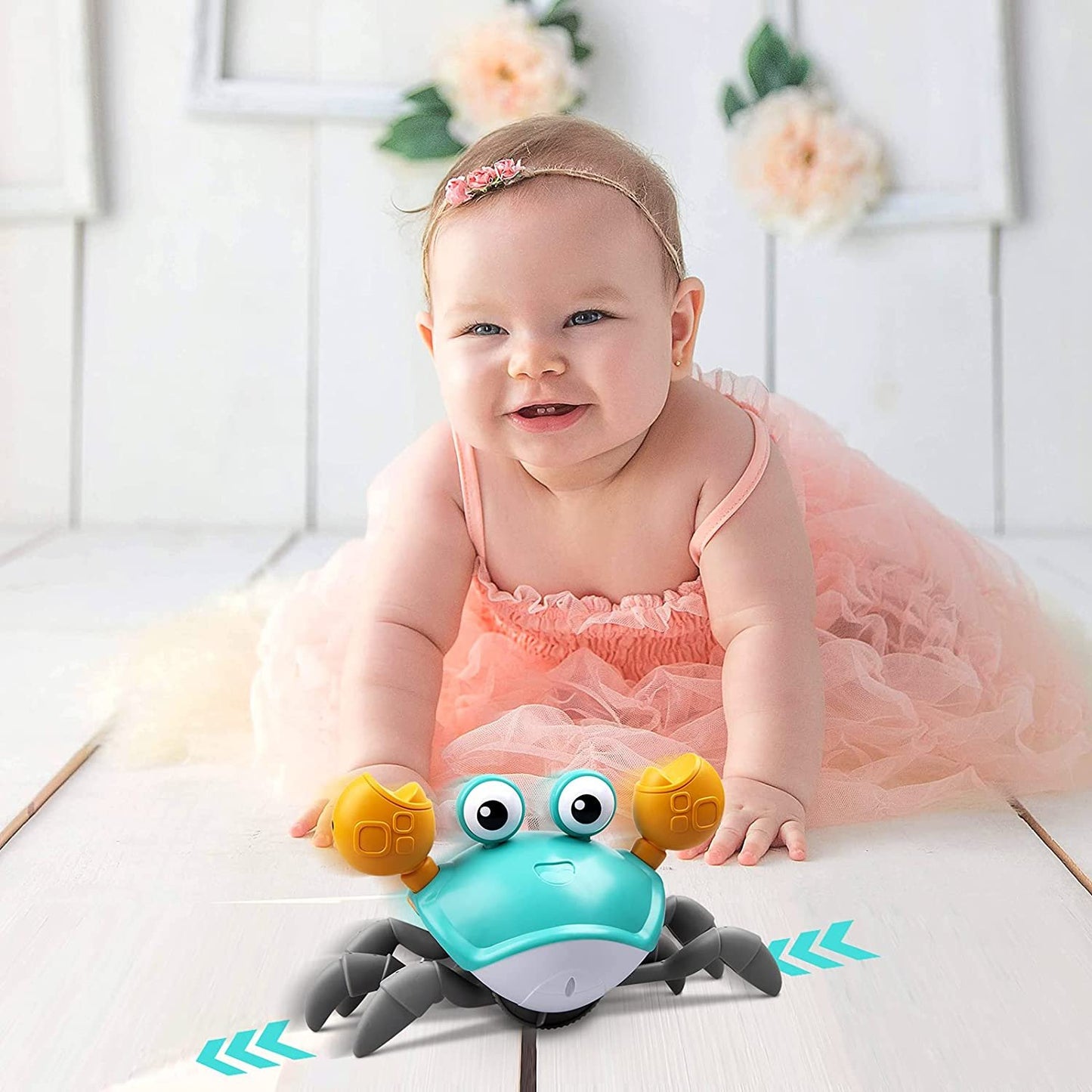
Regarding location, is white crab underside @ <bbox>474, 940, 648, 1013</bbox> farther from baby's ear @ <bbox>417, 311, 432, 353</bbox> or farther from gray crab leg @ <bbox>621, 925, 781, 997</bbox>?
baby's ear @ <bbox>417, 311, 432, 353</bbox>

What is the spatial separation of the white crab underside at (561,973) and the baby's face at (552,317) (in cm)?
40

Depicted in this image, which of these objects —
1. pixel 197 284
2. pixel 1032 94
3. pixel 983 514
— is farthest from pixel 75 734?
pixel 1032 94

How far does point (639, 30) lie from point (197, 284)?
73 cm

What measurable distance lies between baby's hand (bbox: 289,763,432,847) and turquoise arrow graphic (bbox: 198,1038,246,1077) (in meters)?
0.23

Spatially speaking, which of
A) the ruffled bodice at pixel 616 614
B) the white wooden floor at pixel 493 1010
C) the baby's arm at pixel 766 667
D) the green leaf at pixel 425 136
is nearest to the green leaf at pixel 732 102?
the green leaf at pixel 425 136

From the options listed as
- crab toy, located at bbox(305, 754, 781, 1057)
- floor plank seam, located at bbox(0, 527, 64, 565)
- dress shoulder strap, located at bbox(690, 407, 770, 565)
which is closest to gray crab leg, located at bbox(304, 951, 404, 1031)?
crab toy, located at bbox(305, 754, 781, 1057)

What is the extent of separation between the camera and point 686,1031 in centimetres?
63

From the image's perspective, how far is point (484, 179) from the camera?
92 cm

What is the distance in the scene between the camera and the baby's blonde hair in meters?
0.93

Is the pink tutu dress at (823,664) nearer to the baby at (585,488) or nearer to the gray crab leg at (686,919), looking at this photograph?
the baby at (585,488)

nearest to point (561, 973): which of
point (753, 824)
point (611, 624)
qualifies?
point (753, 824)

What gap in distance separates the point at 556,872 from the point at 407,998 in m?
0.08

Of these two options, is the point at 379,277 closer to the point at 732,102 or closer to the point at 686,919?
the point at 732,102

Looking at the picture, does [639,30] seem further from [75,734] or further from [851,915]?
[851,915]
